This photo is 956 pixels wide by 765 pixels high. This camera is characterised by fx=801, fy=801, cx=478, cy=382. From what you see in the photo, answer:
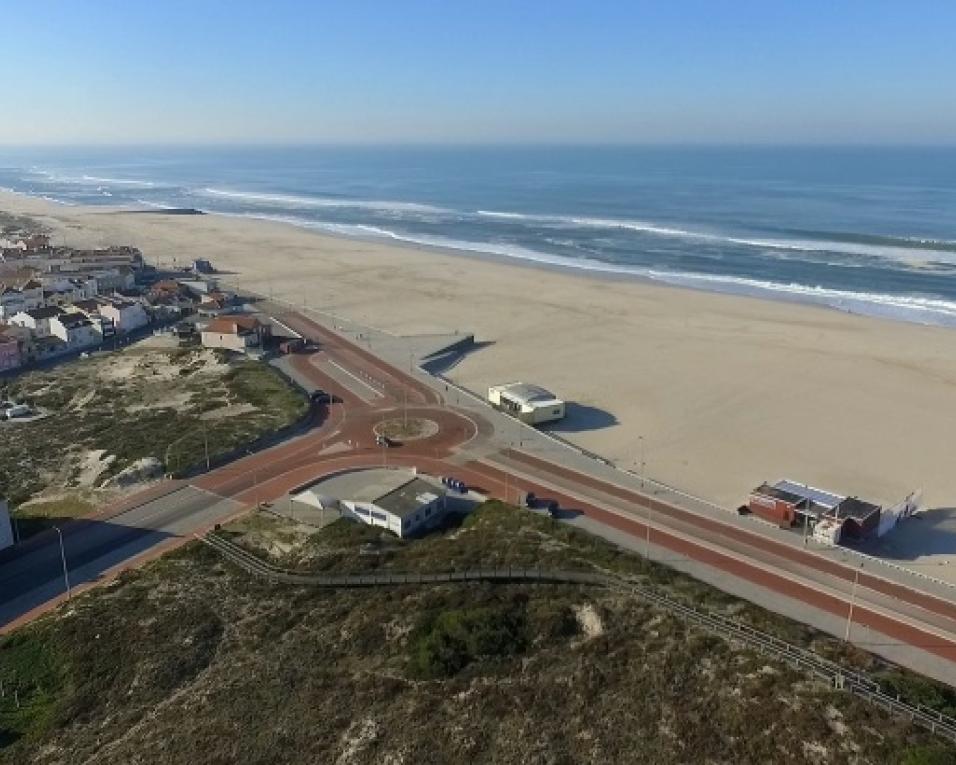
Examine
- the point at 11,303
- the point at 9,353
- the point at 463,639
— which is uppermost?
the point at 11,303

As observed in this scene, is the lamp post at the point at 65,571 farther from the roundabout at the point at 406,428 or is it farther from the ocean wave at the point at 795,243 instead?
the ocean wave at the point at 795,243

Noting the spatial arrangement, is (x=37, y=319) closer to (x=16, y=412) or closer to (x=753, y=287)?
(x=16, y=412)

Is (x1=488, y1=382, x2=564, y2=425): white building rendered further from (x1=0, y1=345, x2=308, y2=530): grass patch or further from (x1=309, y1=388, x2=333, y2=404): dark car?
(x1=0, y1=345, x2=308, y2=530): grass patch

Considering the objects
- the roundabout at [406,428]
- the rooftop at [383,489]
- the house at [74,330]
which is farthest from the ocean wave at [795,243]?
the rooftop at [383,489]

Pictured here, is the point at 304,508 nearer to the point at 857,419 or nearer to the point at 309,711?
the point at 309,711

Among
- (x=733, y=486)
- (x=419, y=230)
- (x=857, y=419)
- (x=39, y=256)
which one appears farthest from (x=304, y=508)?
(x=419, y=230)

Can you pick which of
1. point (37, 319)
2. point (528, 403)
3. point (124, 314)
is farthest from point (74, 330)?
point (528, 403)

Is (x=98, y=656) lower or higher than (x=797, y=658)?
lower
